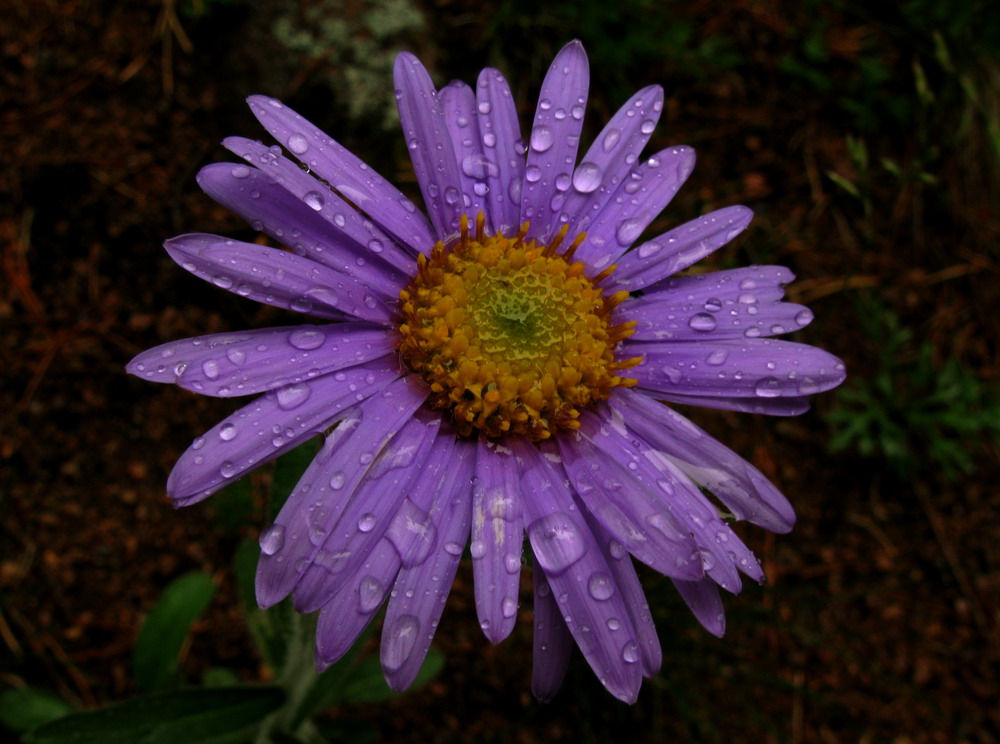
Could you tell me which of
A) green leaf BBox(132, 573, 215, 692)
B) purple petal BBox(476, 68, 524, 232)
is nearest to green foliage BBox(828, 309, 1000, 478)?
purple petal BBox(476, 68, 524, 232)

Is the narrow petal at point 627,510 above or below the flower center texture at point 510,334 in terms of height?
below

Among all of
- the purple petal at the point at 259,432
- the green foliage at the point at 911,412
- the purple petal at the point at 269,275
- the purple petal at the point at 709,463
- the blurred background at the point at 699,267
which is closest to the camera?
the purple petal at the point at 259,432

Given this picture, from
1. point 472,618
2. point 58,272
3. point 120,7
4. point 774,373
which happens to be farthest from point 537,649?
point 120,7

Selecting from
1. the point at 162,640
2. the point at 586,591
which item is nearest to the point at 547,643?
the point at 586,591

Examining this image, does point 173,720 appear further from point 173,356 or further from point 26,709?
point 173,356

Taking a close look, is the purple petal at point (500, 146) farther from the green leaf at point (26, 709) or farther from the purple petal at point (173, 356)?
the green leaf at point (26, 709)

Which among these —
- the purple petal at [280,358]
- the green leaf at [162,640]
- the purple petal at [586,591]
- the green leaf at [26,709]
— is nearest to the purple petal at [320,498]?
the purple petal at [280,358]

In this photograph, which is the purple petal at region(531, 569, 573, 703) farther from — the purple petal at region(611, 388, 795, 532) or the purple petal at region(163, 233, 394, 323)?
the purple petal at region(163, 233, 394, 323)

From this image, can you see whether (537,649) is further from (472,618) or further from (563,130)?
(472,618)
